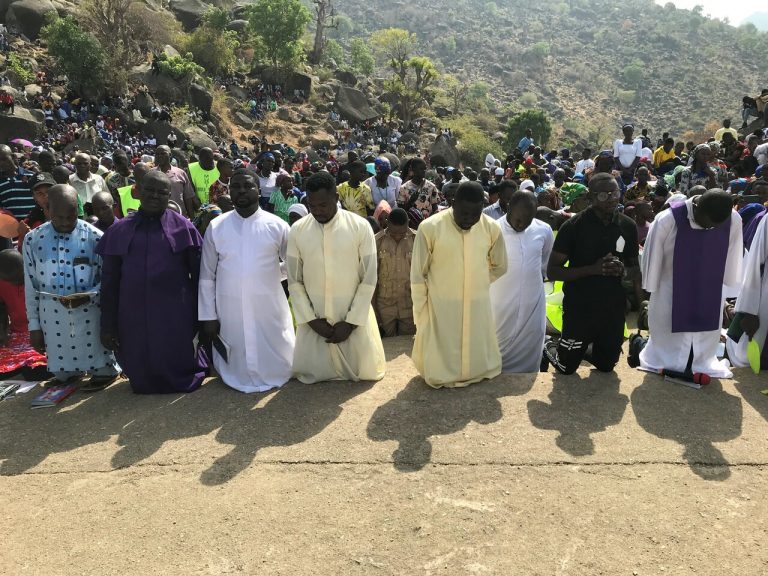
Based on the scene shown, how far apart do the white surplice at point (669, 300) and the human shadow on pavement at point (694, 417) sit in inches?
6.6

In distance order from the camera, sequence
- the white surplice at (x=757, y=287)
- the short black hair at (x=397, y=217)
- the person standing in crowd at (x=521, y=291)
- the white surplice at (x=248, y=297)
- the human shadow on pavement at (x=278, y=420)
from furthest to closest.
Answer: the short black hair at (x=397, y=217)
the person standing in crowd at (x=521, y=291)
the white surplice at (x=757, y=287)
the white surplice at (x=248, y=297)
the human shadow on pavement at (x=278, y=420)

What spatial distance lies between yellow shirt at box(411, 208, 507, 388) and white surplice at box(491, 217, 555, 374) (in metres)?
0.58

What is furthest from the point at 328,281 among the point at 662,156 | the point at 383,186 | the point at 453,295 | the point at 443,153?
the point at 443,153

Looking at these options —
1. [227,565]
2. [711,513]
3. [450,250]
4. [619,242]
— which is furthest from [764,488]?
[227,565]

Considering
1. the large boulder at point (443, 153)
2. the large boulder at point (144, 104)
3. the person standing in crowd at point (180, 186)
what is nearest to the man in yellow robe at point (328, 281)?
the person standing in crowd at point (180, 186)

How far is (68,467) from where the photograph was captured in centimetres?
327

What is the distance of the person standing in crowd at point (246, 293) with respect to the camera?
13.3 feet

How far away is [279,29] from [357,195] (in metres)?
37.6

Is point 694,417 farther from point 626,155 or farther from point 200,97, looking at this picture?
point 200,97

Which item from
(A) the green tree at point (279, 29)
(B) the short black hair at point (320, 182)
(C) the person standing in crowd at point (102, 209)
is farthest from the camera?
(A) the green tree at point (279, 29)

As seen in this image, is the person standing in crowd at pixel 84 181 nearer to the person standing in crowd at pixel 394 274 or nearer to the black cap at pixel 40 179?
the black cap at pixel 40 179

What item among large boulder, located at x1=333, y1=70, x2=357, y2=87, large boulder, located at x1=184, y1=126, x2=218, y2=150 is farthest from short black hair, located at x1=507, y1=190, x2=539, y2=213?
large boulder, located at x1=333, y1=70, x2=357, y2=87

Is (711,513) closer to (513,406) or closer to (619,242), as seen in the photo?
(513,406)

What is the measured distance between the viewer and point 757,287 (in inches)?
166
